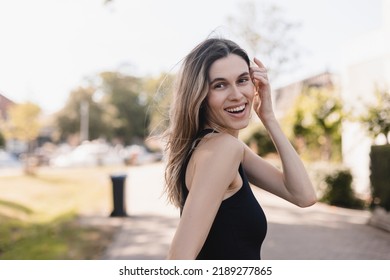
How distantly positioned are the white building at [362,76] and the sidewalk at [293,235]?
2.45m

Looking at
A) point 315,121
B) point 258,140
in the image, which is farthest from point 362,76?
point 258,140

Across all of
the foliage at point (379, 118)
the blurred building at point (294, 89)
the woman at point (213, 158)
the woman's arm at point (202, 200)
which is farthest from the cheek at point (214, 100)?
the blurred building at point (294, 89)

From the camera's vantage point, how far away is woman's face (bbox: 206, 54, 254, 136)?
162cm

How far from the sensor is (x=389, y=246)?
6.70 m

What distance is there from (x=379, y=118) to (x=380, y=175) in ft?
4.04

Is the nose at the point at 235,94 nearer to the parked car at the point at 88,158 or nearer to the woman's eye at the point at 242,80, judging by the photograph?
the woman's eye at the point at 242,80

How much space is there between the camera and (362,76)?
1305 centimetres

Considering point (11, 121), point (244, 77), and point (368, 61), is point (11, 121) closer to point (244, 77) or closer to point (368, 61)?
point (368, 61)

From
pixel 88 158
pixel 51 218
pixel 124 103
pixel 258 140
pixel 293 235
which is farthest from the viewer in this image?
pixel 124 103

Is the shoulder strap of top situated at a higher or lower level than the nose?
lower

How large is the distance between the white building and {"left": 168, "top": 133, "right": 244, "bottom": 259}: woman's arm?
34.2 feet

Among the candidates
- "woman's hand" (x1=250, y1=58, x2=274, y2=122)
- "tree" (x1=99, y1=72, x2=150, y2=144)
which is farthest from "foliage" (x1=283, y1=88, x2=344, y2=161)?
"tree" (x1=99, y1=72, x2=150, y2=144)

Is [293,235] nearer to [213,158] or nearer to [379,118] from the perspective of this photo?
[379,118]

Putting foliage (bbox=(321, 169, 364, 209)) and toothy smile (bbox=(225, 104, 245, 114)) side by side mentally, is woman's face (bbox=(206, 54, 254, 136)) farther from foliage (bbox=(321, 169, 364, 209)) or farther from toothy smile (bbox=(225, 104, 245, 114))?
foliage (bbox=(321, 169, 364, 209))
